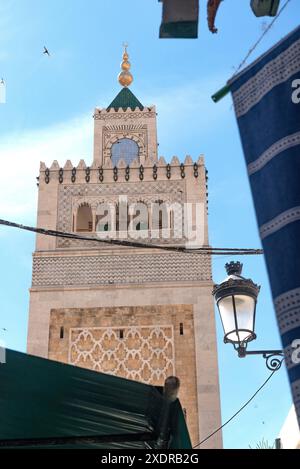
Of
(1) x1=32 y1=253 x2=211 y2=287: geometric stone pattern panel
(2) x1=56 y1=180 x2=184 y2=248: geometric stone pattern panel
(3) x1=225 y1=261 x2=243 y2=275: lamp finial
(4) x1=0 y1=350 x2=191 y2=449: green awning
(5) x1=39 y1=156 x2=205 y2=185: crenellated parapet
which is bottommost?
(4) x1=0 y1=350 x2=191 y2=449: green awning

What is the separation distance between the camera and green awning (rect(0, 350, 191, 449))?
2.54 meters

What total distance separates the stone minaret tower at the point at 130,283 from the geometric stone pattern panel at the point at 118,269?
16mm

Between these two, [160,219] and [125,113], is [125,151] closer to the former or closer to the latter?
[125,113]

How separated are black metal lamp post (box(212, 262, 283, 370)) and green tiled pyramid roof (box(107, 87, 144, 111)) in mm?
12741

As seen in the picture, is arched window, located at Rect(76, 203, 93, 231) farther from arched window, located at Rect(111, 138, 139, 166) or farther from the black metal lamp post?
the black metal lamp post

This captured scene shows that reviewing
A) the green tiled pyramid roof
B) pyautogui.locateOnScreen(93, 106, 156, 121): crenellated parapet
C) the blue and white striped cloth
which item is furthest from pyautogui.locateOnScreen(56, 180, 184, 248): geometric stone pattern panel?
the blue and white striped cloth

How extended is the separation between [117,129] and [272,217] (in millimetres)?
13891

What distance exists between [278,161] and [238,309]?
1746 mm

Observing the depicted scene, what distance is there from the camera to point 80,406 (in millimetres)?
2572

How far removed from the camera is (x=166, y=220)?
13.2 metres

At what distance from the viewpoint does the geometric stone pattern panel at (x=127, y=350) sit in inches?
466

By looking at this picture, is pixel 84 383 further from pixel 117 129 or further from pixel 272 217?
pixel 117 129

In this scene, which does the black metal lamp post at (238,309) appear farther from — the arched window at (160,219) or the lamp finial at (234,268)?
the arched window at (160,219)
